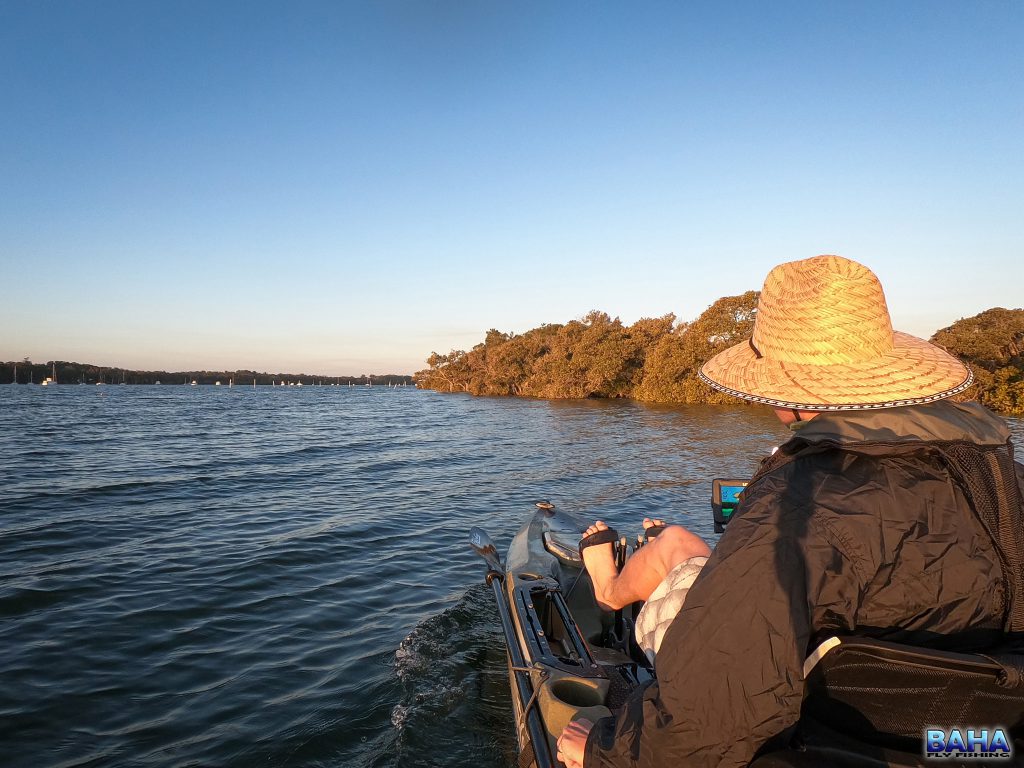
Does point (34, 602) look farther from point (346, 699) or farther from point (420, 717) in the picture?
point (420, 717)

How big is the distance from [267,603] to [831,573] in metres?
6.35

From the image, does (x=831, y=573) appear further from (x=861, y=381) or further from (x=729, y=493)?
(x=729, y=493)

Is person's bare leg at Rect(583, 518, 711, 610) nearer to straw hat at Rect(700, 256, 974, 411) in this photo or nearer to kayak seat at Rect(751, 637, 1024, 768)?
straw hat at Rect(700, 256, 974, 411)

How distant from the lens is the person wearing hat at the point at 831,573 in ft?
4.97

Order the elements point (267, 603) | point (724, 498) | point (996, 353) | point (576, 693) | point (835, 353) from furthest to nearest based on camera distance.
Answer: point (996, 353) → point (267, 603) → point (724, 498) → point (576, 693) → point (835, 353)

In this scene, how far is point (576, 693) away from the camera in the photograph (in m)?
2.75

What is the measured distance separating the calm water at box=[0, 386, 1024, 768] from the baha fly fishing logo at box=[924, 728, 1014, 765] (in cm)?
309

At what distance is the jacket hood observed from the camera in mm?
1664

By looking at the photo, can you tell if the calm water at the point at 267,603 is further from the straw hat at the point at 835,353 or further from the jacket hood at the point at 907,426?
the jacket hood at the point at 907,426

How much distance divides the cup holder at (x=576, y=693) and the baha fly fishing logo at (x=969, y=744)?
1.38 metres

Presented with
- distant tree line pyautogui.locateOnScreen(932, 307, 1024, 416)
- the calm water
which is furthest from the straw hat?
distant tree line pyautogui.locateOnScreen(932, 307, 1024, 416)

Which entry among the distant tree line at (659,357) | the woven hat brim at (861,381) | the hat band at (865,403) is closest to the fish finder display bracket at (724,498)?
the woven hat brim at (861,381)

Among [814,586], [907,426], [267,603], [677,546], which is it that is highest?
[907,426]

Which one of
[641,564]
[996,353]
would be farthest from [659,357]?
[641,564]
